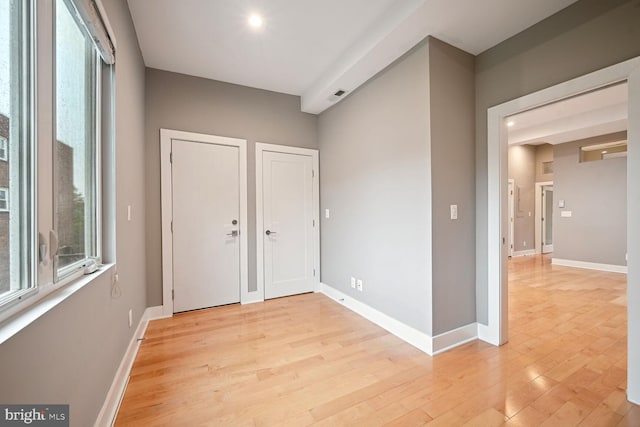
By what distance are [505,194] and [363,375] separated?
201 cm

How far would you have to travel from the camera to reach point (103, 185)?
1650mm

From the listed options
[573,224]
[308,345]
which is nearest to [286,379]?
[308,345]

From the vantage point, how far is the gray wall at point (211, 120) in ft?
9.91

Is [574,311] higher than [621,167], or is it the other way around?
[621,167]

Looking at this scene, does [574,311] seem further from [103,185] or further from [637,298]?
[103,185]

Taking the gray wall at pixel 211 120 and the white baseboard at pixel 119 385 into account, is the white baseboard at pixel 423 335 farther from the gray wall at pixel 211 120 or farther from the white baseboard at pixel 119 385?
the white baseboard at pixel 119 385

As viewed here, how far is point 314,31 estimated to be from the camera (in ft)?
7.96

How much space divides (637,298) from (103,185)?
136 inches

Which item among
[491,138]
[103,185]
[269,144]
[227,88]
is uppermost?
[227,88]

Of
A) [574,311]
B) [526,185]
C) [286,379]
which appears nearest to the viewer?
[286,379]

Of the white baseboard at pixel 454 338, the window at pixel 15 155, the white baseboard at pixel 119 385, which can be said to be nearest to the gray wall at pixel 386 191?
the white baseboard at pixel 454 338

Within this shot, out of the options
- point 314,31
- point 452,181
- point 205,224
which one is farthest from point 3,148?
point 452,181

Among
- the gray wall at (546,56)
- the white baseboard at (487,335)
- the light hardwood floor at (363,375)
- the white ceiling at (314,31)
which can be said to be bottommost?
the light hardwood floor at (363,375)

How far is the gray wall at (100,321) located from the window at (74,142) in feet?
0.62
